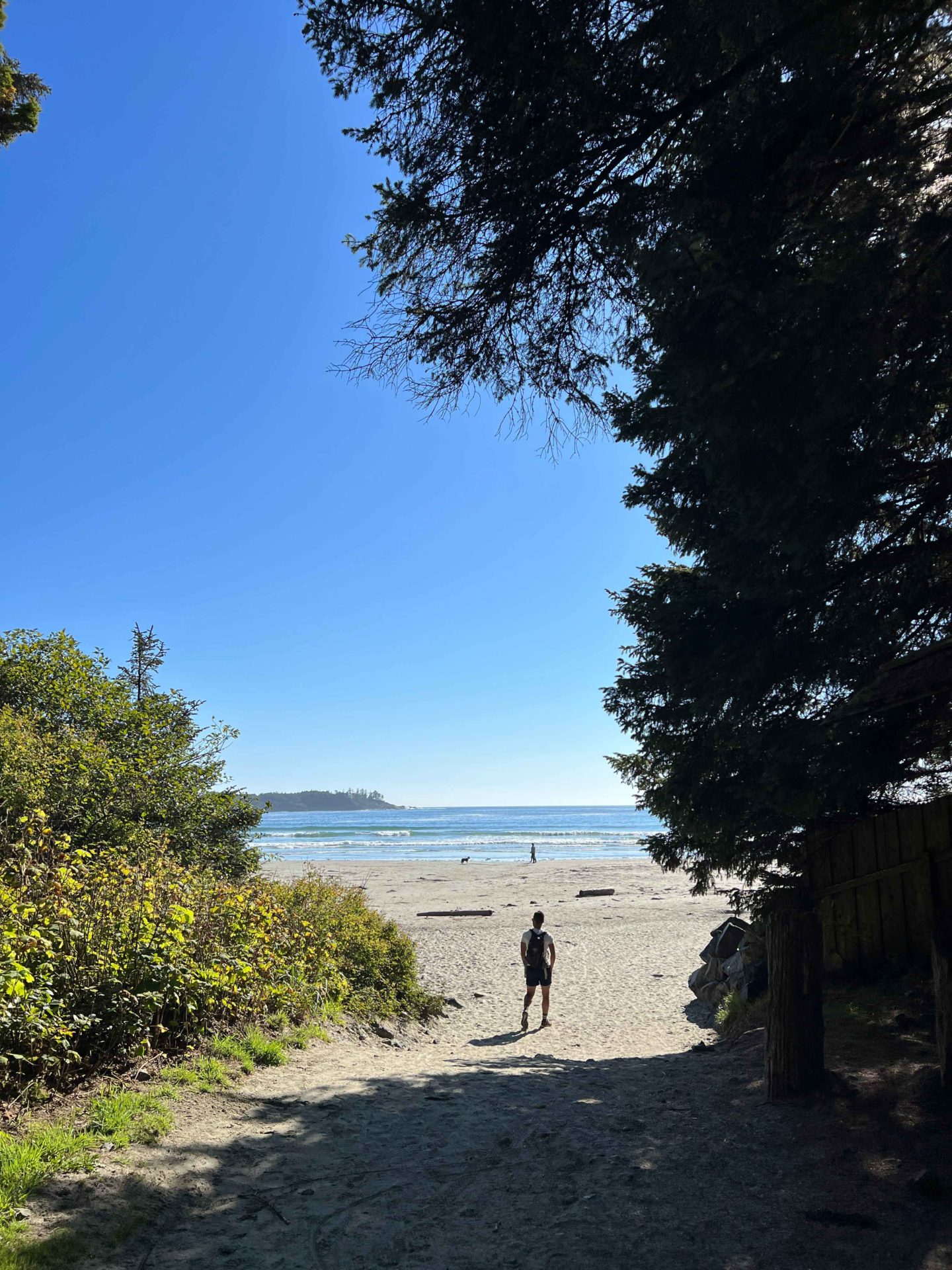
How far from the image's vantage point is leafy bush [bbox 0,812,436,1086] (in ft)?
16.1

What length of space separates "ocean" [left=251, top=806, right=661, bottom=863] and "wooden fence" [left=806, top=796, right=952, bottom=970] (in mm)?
29191

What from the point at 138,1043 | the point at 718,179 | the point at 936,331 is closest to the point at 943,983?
the point at 936,331

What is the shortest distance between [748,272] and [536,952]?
9.44 metres

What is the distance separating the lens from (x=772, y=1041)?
569 centimetres

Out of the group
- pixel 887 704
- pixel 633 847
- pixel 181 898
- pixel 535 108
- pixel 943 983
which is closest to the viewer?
pixel 535 108

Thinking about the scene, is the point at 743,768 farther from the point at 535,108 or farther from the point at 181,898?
the point at 181,898

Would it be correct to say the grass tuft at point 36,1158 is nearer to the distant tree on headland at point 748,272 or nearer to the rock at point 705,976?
the distant tree on headland at point 748,272

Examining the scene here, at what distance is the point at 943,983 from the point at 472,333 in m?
5.30

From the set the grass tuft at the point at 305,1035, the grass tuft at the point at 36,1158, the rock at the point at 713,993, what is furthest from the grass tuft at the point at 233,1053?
the rock at the point at 713,993

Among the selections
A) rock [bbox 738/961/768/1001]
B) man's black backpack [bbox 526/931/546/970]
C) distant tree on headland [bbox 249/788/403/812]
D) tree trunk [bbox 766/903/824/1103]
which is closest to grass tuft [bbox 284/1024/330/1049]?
man's black backpack [bbox 526/931/546/970]

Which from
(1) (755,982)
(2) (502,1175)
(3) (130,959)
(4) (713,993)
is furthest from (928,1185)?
(4) (713,993)

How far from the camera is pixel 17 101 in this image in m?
8.88

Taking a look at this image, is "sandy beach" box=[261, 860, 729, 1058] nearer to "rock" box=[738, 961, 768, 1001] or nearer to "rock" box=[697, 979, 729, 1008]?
"rock" box=[697, 979, 729, 1008]

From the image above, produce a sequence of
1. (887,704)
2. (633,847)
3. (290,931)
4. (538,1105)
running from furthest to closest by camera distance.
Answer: (633,847)
(290,931)
(538,1105)
(887,704)
